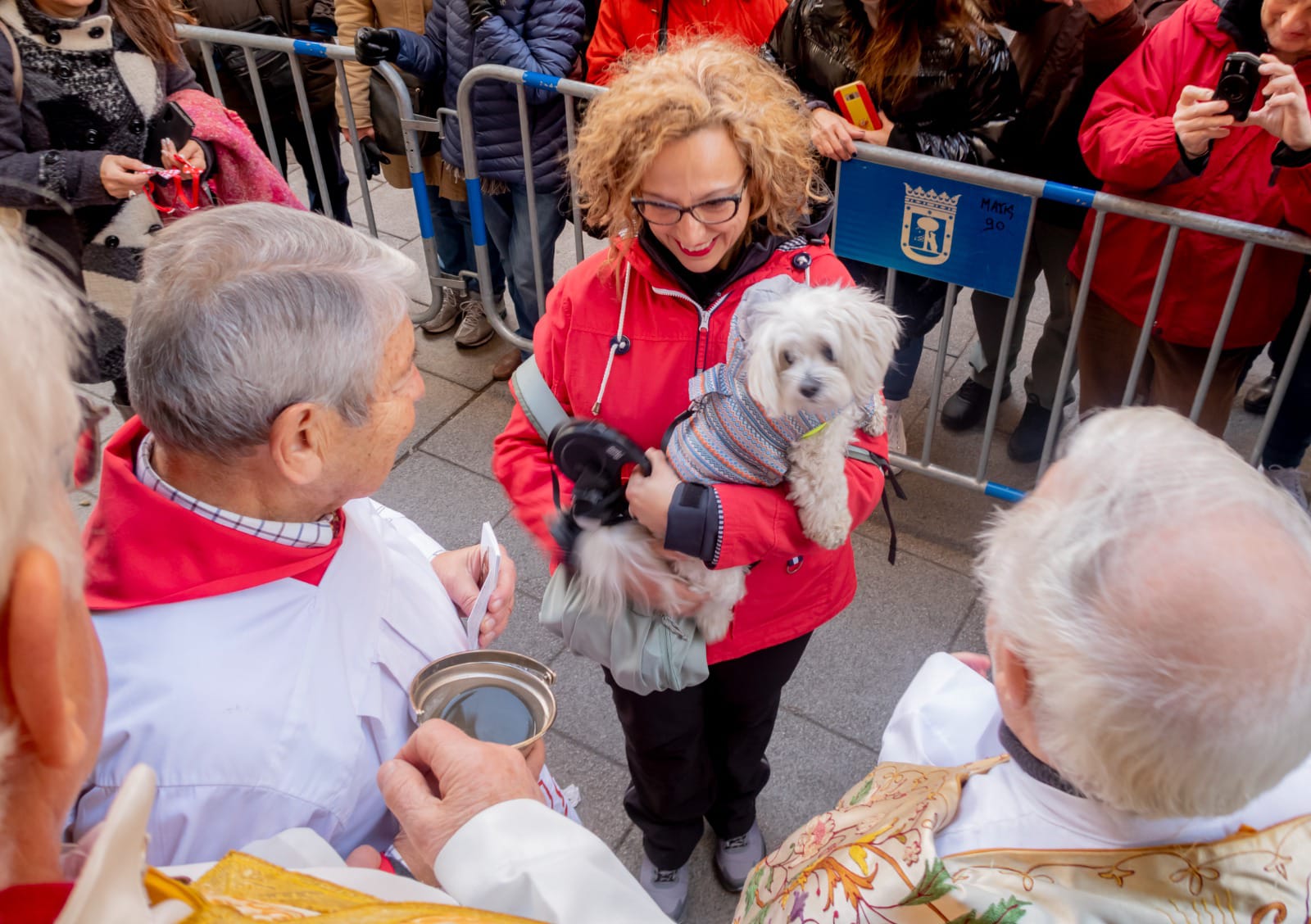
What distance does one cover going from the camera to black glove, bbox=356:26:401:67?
3.79m

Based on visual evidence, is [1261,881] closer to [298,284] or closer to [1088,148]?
[298,284]

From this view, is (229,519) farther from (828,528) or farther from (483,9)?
(483,9)

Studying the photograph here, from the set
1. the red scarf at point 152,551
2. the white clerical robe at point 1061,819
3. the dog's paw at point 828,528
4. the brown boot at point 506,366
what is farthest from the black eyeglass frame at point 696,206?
the brown boot at point 506,366

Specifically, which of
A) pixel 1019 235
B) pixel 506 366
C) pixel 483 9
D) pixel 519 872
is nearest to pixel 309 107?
pixel 483 9

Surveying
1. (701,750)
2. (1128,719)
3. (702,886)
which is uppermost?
(1128,719)

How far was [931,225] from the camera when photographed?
3172mm

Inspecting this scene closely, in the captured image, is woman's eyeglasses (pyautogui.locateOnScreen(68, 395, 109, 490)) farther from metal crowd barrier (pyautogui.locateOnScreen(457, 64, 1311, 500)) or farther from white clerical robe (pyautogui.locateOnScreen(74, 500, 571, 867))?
metal crowd barrier (pyautogui.locateOnScreen(457, 64, 1311, 500))

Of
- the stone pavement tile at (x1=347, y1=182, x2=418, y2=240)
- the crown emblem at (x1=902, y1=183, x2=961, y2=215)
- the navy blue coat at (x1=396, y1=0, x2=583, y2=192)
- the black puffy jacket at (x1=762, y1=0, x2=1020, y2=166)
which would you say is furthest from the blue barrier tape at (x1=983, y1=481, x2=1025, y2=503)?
the stone pavement tile at (x1=347, y1=182, x2=418, y2=240)

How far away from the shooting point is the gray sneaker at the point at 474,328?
483 centimetres

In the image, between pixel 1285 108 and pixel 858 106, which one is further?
pixel 858 106

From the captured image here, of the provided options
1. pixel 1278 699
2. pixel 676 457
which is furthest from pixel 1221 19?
pixel 1278 699

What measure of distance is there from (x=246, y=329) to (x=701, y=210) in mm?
914

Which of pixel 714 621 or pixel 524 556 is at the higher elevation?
pixel 714 621

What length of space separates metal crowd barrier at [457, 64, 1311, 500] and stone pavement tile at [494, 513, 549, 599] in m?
1.18
